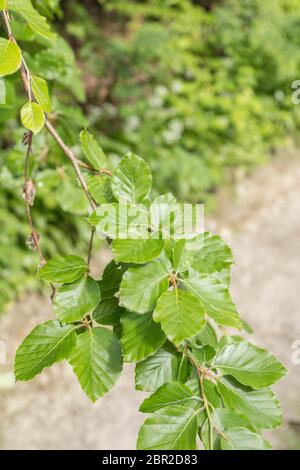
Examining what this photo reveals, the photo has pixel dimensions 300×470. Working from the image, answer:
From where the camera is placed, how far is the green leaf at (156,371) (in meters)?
0.84

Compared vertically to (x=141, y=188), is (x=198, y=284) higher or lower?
lower

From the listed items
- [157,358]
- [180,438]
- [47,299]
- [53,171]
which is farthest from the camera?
[47,299]

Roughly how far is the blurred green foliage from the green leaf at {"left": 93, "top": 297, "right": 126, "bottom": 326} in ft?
10.2

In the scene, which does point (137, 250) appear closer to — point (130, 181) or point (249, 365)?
point (130, 181)

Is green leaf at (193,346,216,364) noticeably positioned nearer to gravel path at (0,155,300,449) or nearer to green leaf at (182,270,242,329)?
green leaf at (182,270,242,329)

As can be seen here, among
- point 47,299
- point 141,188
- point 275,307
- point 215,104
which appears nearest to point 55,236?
point 47,299

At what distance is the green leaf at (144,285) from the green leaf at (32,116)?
0.30 meters

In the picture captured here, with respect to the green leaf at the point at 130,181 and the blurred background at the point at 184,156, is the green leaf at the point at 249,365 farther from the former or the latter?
the blurred background at the point at 184,156

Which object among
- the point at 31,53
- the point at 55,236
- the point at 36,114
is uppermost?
the point at 31,53

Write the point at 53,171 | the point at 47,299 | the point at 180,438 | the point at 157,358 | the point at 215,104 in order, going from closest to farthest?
the point at 180,438, the point at 157,358, the point at 53,171, the point at 47,299, the point at 215,104

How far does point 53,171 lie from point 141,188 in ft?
1.88

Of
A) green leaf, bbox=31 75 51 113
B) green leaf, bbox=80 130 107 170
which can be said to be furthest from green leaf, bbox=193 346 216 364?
green leaf, bbox=31 75 51 113

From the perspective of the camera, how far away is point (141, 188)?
36.8 inches

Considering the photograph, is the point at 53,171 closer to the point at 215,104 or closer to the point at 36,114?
the point at 36,114
